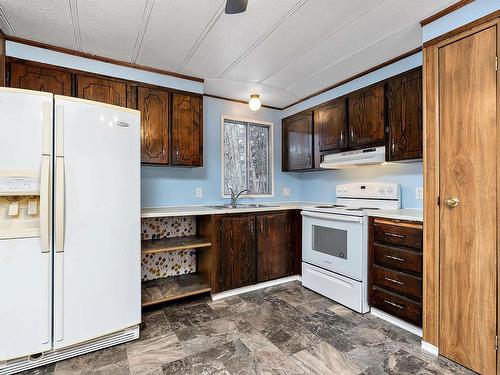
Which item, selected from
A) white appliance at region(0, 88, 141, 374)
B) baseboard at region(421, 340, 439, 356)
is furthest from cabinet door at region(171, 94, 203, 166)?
baseboard at region(421, 340, 439, 356)

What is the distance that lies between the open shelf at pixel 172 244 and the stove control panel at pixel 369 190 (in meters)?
1.76

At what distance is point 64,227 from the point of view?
1732mm

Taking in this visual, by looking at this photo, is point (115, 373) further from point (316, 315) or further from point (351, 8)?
point (351, 8)

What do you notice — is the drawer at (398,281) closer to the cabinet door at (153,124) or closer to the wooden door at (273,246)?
the wooden door at (273,246)

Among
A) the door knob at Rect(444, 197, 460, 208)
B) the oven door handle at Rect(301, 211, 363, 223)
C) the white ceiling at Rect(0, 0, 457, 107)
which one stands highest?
the white ceiling at Rect(0, 0, 457, 107)

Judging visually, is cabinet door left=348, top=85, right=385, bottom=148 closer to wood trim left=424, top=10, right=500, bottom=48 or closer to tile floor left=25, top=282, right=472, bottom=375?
wood trim left=424, top=10, right=500, bottom=48

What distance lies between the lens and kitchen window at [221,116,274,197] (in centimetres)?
356

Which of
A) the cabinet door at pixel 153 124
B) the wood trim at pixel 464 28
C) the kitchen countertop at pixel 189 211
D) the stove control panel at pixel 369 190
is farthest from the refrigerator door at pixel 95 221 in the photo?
the stove control panel at pixel 369 190

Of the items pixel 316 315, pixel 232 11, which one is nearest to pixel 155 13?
pixel 232 11

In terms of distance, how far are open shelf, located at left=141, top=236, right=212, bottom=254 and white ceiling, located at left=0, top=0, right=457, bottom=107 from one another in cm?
182

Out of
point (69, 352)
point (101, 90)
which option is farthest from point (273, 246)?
point (101, 90)

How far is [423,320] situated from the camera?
1.91 m

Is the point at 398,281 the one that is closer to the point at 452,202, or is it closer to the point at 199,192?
the point at 452,202

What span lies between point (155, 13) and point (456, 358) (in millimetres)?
3138
